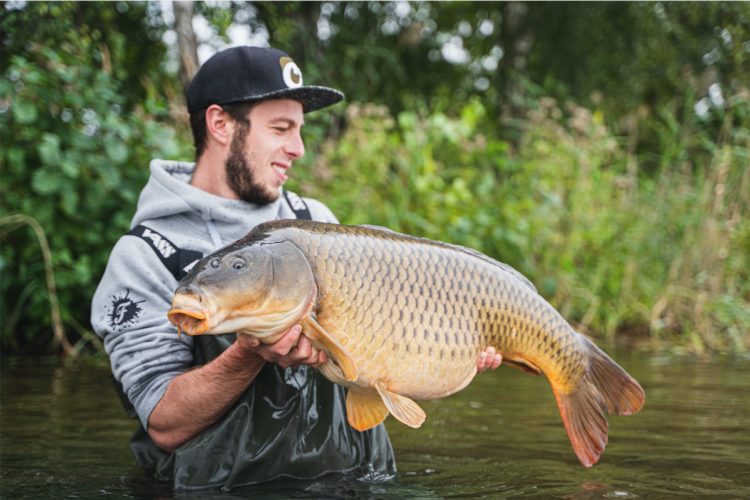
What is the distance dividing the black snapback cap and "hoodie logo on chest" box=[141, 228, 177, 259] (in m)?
0.43

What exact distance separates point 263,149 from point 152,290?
1.67 ft

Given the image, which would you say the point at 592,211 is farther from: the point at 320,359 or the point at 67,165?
the point at 320,359

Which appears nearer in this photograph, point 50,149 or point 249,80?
point 249,80

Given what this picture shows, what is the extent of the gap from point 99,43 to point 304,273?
179 inches

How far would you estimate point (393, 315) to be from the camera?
7.63 ft

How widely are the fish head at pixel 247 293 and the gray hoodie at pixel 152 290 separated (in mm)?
612

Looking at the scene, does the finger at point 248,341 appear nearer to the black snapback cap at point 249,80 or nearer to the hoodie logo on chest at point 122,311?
the hoodie logo on chest at point 122,311

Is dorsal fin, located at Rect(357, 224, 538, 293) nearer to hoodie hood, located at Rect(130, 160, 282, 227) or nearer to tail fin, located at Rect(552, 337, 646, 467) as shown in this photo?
tail fin, located at Rect(552, 337, 646, 467)

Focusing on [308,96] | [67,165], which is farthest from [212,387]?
[67,165]

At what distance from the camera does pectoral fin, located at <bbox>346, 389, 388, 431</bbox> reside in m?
2.52

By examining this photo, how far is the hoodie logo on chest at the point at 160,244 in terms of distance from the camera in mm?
2777

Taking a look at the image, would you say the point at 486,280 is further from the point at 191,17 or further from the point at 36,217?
the point at 191,17

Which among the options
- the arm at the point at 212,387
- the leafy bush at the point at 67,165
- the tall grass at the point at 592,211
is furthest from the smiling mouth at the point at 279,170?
the tall grass at the point at 592,211

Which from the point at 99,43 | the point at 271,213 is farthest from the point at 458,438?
the point at 99,43
